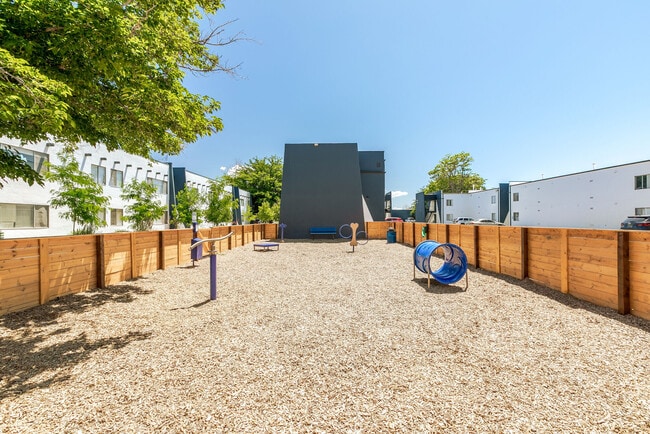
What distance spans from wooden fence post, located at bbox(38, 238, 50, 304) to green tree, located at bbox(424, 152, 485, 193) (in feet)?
204

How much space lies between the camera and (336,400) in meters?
2.84

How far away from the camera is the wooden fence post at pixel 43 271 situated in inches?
226

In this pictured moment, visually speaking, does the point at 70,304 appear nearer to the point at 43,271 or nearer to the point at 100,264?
the point at 43,271

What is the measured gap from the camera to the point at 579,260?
20.4 ft

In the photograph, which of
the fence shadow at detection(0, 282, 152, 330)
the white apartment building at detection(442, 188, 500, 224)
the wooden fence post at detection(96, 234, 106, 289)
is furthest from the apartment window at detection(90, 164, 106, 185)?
the white apartment building at detection(442, 188, 500, 224)

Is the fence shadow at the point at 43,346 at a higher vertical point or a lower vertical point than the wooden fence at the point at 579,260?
lower

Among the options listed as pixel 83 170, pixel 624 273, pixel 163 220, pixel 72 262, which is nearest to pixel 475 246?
pixel 624 273

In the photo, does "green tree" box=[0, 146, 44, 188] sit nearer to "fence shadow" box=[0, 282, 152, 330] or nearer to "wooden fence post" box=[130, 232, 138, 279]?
"fence shadow" box=[0, 282, 152, 330]

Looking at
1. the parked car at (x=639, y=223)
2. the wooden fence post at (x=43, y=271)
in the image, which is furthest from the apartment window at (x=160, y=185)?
the parked car at (x=639, y=223)

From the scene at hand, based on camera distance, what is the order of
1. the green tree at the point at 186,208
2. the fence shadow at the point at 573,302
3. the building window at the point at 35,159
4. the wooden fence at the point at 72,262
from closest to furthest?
the fence shadow at the point at 573,302 < the wooden fence at the point at 72,262 < the building window at the point at 35,159 < the green tree at the point at 186,208

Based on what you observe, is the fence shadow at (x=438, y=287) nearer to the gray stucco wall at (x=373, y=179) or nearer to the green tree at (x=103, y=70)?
the green tree at (x=103, y=70)

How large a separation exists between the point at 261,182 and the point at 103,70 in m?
41.7

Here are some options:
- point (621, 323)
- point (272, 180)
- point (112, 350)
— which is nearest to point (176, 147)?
point (112, 350)

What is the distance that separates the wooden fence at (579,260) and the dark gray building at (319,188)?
1530cm
